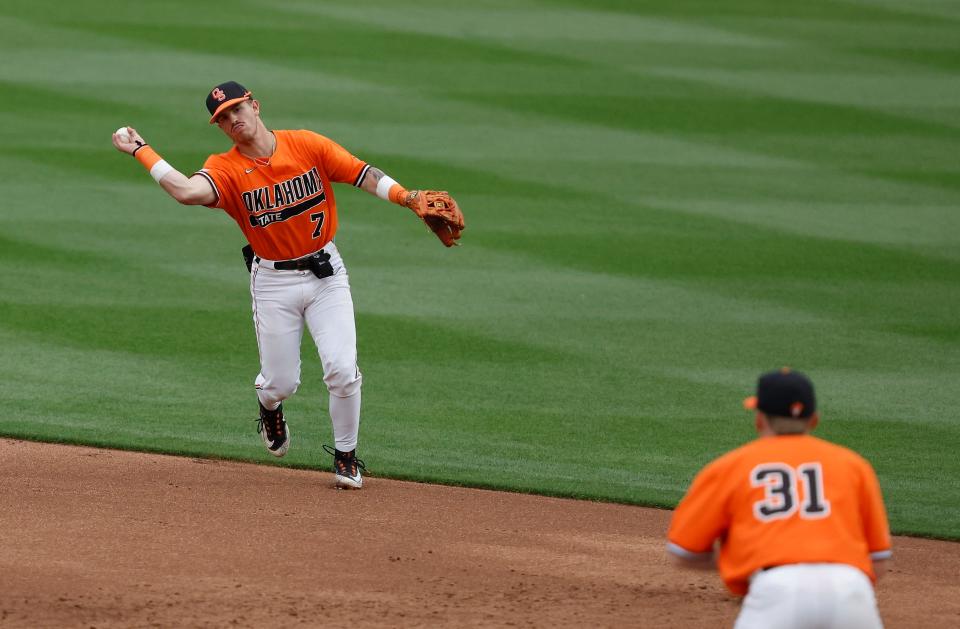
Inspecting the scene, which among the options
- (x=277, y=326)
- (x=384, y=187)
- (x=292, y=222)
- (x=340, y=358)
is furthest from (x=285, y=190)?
(x=340, y=358)

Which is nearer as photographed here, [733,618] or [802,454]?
[802,454]

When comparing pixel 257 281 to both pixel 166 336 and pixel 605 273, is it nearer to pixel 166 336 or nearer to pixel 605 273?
pixel 166 336

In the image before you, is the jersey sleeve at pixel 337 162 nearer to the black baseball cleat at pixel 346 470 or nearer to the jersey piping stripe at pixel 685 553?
the black baseball cleat at pixel 346 470

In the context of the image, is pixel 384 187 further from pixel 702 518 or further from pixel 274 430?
pixel 702 518

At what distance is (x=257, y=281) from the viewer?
25.8 ft

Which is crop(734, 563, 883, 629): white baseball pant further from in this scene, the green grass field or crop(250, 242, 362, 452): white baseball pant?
crop(250, 242, 362, 452): white baseball pant

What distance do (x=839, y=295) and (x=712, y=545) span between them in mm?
8316

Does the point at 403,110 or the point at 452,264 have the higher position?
the point at 403,110

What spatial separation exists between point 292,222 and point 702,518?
3.95 metres

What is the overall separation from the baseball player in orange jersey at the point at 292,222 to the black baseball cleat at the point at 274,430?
230 mm

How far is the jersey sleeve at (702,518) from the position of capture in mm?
4203

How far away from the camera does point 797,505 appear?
4.14 meters

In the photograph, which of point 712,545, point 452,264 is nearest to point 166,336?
point 452,264

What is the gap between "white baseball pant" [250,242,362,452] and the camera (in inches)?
304
